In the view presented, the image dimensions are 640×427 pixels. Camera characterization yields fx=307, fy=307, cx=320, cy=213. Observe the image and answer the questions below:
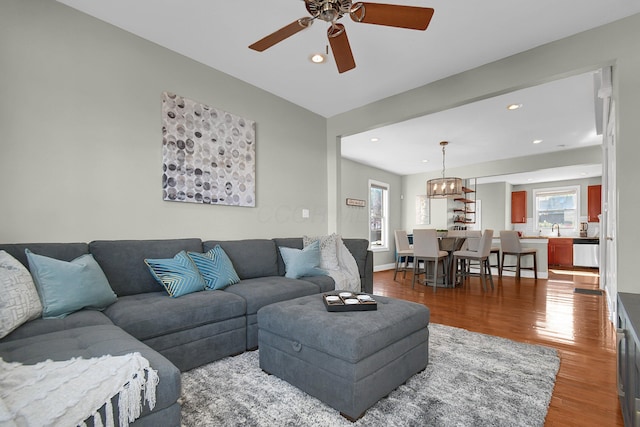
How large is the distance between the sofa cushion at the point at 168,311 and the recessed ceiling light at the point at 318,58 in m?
2.33

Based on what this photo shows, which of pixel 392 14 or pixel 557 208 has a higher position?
pixel 392 14

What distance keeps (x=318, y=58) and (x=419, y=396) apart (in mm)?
2919

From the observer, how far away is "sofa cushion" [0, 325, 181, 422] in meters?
1.16

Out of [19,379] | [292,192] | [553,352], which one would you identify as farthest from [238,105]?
[553,352]

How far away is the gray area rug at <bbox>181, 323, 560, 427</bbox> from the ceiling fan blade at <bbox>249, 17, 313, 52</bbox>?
7.26ft

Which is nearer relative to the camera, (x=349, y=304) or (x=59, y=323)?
(x=59, y=323)

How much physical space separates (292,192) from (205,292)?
199 centimetres

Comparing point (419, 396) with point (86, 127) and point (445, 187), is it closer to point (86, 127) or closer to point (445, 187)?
point (86, 127)

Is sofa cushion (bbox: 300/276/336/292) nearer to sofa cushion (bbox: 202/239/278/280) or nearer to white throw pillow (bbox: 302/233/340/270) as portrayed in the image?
white throw pillow (bbox: 302/233/340/270)

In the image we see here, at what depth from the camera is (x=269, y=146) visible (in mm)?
3824

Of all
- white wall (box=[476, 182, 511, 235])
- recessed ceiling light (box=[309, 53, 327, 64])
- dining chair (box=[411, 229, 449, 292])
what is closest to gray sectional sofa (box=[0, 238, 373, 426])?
recessed ceiling light (box=[309, 53, 327, 64])

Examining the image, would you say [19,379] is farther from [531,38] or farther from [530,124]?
[530,124]

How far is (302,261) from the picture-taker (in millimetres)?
3264

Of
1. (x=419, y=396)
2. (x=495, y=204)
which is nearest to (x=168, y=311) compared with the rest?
(x=419, y=396)
